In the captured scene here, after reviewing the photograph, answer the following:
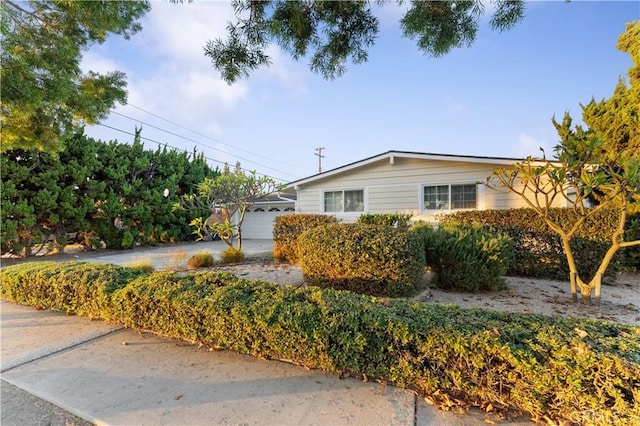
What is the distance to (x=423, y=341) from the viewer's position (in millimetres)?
2225

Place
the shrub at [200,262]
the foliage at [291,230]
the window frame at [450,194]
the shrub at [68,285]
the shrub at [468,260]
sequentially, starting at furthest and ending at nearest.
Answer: the window frame at [450,194] → the foliage at [291,230] → the shrub at [200,262] → the shrub at [468,260] → the shrub at [68,285]

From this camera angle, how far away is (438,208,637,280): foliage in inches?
229

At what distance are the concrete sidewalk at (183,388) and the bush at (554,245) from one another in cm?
508

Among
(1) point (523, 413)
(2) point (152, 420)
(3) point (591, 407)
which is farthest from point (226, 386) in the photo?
(3) point (591, 407)

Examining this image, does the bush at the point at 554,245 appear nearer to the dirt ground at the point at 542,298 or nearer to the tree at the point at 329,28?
the dirt ground at the point at 542,298

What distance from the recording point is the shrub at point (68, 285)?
3805 millimetres

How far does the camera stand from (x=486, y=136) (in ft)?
30.2

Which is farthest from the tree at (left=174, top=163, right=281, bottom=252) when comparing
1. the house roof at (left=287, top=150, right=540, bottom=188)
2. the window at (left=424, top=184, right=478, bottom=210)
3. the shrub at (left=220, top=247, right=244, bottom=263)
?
the window at (left=424, top=184, right=478, bottom=210)

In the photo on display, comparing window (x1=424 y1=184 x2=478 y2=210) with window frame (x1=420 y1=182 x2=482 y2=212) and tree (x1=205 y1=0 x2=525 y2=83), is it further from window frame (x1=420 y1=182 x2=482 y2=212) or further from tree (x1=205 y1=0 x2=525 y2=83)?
tree (x1=205 y1=0 x2=525 y2=83)

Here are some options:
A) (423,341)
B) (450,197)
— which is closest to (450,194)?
(450,197)

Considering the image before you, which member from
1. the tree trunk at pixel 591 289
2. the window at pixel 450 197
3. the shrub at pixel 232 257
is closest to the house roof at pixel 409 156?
the window at pixel 450 197

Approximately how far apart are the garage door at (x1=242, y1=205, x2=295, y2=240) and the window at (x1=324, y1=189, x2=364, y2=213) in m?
6.89

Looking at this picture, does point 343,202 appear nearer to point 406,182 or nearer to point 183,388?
point 406,182

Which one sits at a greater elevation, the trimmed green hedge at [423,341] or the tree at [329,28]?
the tree at [329,28]
